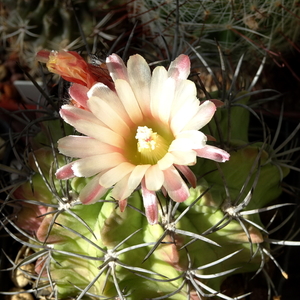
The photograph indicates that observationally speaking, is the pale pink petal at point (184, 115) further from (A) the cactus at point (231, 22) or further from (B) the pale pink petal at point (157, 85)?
A: (A) the cactus at point (231, 22)

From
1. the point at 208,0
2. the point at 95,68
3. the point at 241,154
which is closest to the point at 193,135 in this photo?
the point at 95,68

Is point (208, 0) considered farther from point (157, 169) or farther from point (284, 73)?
point (157, 169)

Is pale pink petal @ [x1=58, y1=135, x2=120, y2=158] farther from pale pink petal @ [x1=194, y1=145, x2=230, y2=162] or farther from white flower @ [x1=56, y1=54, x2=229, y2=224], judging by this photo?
pale pink petal @ [x1=194, y1=145, x2=230, y2=162]

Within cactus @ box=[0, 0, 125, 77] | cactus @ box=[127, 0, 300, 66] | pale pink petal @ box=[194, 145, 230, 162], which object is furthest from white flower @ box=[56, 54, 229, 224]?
cactus @ box=[0, 0, 125, 77]

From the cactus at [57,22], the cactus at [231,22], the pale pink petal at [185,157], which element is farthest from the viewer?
the cactus at [57,22]

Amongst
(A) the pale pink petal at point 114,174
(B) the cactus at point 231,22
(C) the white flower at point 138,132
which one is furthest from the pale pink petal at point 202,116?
(B) the cactus at point 231,22

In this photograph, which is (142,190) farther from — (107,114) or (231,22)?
(231,22)
